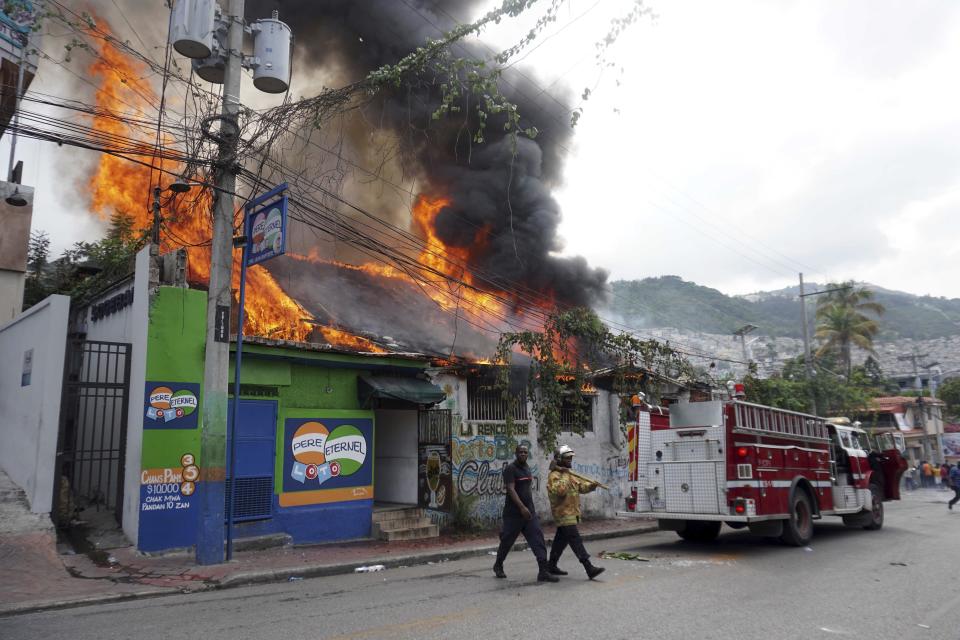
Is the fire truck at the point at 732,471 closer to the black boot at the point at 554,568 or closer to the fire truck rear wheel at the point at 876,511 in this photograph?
the fire truck rear wheel at the point at 876,511

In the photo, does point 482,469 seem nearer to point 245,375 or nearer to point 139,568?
point 245,375

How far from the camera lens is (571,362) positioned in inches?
610

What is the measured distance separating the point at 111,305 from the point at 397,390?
501 cm

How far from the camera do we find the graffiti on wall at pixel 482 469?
12789 millimetres

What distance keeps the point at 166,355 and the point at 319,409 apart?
9.17 ft

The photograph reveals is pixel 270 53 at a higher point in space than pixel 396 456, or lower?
higher

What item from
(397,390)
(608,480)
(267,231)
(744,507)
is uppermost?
(267,231)

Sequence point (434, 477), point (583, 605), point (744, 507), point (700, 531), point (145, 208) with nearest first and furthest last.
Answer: point (583, 605) < point (744, 507) < point (700, 531) < point (434, 477) < point (145, 208)

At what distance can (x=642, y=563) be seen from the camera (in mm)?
8961

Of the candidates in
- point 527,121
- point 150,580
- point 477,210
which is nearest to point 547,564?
point 150,580

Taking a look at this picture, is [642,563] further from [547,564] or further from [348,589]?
[348,589]

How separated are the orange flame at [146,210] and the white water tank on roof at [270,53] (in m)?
6.58

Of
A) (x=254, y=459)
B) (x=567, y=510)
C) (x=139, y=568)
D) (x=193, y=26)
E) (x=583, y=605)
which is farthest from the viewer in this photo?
(x=254, y=459)

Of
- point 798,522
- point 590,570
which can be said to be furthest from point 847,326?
point 590,570
